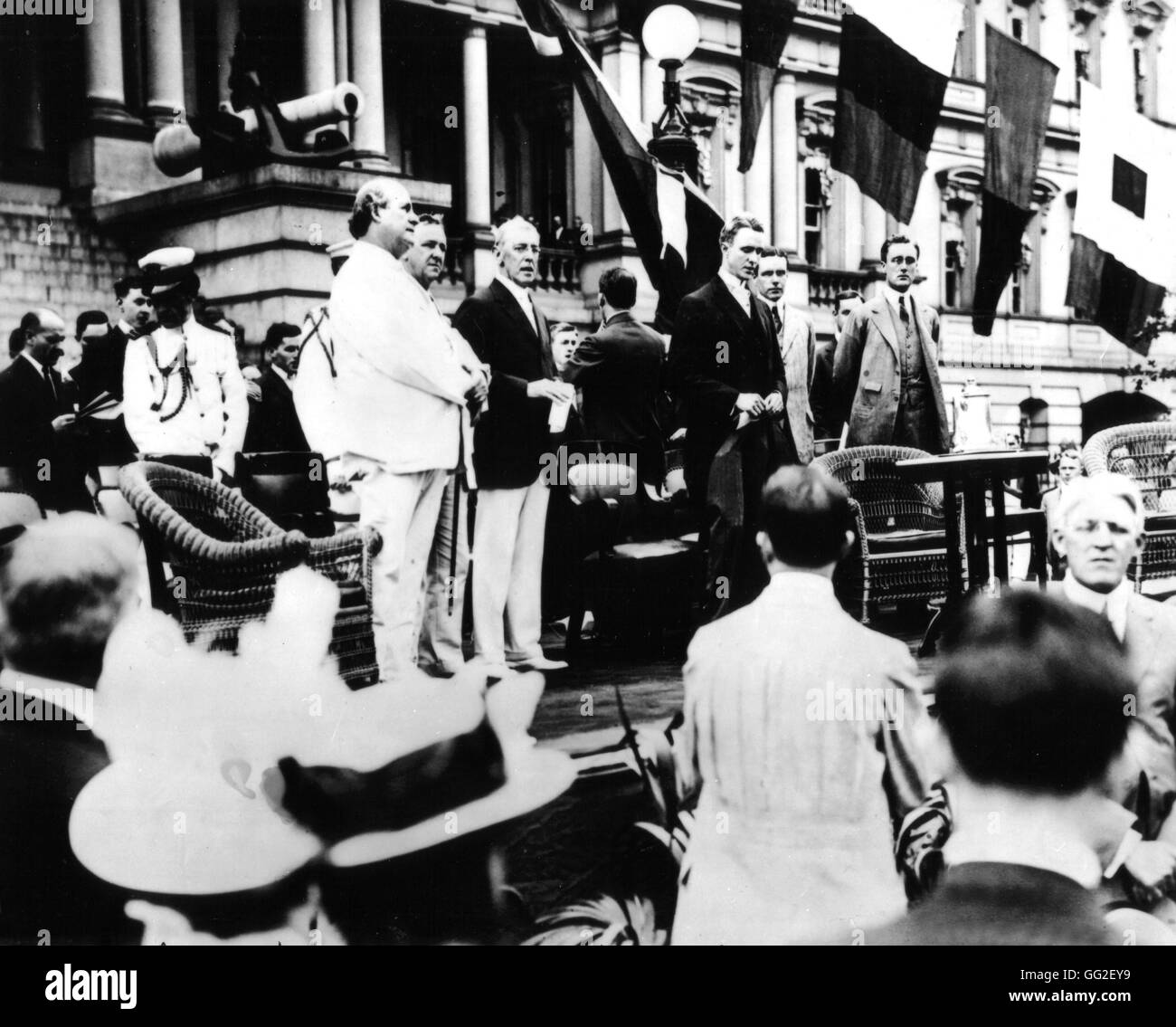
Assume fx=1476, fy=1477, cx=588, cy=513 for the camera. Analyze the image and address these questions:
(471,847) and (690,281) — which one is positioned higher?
(690,281)

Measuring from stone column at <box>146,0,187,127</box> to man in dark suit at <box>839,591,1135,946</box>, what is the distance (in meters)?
3.40

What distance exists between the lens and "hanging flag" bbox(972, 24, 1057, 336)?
5617 mm

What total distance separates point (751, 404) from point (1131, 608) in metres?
1.48

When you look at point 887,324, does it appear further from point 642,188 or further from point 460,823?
point 460,823

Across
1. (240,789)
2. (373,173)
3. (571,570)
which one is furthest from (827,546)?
(373,173)

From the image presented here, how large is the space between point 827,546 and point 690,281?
1.83 metres

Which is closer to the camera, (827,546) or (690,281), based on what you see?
(827,546)

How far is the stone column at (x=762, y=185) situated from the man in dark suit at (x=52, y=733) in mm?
2886

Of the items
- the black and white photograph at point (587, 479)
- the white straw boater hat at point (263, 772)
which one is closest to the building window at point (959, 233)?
the black and white photograph at point (587, 479)

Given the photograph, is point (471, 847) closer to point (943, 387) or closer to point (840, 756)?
point (840, 756)

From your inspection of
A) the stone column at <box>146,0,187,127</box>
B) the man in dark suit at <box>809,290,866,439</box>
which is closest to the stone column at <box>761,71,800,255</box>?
the man in dark suit at <box>809,290,866,439</box>

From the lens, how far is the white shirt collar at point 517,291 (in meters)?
5.38

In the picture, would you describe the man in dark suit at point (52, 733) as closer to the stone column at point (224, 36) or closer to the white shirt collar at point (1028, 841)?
the stone column at point (224, 36)
